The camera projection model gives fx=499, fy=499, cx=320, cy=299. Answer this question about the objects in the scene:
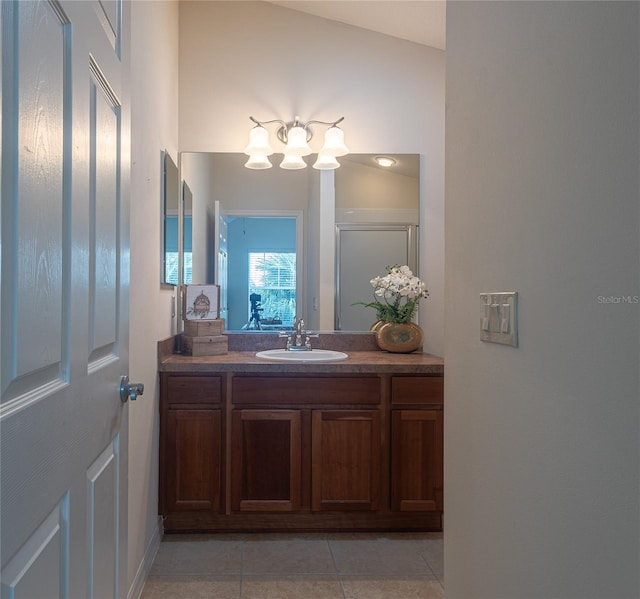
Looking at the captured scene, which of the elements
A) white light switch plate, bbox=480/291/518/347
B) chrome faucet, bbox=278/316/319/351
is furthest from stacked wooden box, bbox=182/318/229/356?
white light switch plate, bbox=480/291/518/347

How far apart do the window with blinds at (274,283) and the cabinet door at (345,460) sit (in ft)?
2.39

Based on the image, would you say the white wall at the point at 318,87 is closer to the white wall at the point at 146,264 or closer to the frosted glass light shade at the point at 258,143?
the frosted glass light shade at the point at 258,143

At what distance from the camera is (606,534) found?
2.16 ft

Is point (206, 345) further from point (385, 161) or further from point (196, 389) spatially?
point (385, 161)

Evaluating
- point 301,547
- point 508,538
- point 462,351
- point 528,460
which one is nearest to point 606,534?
point 528,460

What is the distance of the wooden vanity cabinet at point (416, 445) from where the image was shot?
2.39 m

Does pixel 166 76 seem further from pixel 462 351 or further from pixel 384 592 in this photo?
pixel 384 592

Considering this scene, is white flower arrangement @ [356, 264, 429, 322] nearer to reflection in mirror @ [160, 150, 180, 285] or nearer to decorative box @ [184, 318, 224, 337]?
A: decorative box @ [184, 318, 224, 337]

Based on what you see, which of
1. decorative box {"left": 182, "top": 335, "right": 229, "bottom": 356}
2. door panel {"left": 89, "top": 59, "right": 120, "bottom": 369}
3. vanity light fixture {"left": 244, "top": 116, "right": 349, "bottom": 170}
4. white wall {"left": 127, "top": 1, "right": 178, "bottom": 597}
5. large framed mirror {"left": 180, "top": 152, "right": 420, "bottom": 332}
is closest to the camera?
door panel {"left": 89, "top": 59, "right": 120, "bottom": 369}

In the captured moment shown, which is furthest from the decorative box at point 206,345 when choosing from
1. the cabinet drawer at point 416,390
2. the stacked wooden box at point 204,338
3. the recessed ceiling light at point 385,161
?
the recessed ceiling light at point 385,161

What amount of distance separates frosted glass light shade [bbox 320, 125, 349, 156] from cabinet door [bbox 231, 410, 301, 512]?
56.7 inches

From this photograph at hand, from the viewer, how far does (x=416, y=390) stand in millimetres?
2402

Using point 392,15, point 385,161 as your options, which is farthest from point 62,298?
point 392,15

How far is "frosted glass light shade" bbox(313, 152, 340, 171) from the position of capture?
2818 millimetres
